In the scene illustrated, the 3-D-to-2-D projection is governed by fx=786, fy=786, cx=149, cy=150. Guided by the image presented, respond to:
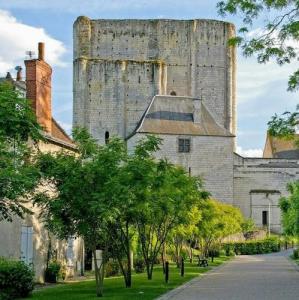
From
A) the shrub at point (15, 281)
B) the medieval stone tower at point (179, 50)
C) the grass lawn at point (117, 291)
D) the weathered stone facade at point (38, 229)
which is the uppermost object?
the medieval stone tower at point (179, 50)

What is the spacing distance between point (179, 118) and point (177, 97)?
322 centimetres

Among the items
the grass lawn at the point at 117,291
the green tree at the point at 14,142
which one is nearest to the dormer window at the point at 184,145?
the grass lawn at the point at 117,291

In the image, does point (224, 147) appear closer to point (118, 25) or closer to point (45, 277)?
point (118, 25)

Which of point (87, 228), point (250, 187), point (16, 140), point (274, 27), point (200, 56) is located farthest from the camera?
point (200, 56)

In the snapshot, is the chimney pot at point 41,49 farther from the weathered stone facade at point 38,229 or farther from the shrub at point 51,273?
the shrub at point 51,273

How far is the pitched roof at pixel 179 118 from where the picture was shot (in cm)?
7956

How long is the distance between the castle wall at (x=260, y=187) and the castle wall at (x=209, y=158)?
3.61 meters

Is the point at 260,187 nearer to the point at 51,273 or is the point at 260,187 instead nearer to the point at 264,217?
the point at 264,217

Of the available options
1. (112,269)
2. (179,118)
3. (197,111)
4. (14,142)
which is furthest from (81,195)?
(179,118)

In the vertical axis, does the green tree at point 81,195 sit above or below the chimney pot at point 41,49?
below

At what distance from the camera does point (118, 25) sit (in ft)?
313

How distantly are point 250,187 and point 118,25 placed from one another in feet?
84.1

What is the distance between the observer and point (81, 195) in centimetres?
2164

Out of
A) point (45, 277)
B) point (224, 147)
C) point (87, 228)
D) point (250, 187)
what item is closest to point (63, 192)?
point (87, 228)
